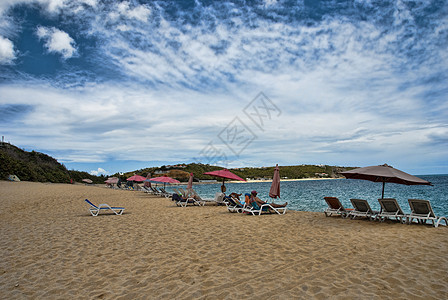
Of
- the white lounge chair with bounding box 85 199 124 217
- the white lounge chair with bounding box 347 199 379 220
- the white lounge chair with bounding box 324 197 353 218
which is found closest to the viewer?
the white lounge chair with bounding box 347 199 379 220

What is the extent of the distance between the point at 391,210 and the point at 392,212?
61 millimetres

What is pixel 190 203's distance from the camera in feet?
46.6

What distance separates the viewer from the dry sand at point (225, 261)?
3.53 metres

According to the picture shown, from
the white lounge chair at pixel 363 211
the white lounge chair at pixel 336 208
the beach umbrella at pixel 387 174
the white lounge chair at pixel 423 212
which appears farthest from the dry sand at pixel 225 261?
the white lounge chair at pixel 336 208

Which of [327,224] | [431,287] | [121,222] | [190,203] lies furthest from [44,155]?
[431,287]

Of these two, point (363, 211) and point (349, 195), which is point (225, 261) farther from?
point (349, 195)

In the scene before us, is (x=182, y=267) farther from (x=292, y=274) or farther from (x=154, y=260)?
(x=292, y=274)

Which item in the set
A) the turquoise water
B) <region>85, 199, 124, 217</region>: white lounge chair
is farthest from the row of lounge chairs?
<region>85, 199, 124, 217</region>: white lounge chair

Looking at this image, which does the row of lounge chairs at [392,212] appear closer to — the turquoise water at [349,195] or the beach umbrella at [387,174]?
the beach umbrella at [387,174]

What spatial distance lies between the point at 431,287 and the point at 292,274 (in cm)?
171

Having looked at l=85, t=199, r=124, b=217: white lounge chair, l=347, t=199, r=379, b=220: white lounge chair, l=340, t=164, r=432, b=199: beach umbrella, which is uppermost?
l=340, t=164, r=432, b=199: beach umbrella

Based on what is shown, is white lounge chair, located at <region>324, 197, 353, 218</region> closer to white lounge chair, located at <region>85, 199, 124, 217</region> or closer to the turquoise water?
the turquoise water

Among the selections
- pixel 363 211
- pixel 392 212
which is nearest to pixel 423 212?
pixel 392 212

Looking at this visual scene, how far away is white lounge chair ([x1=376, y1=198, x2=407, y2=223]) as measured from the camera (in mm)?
7930
